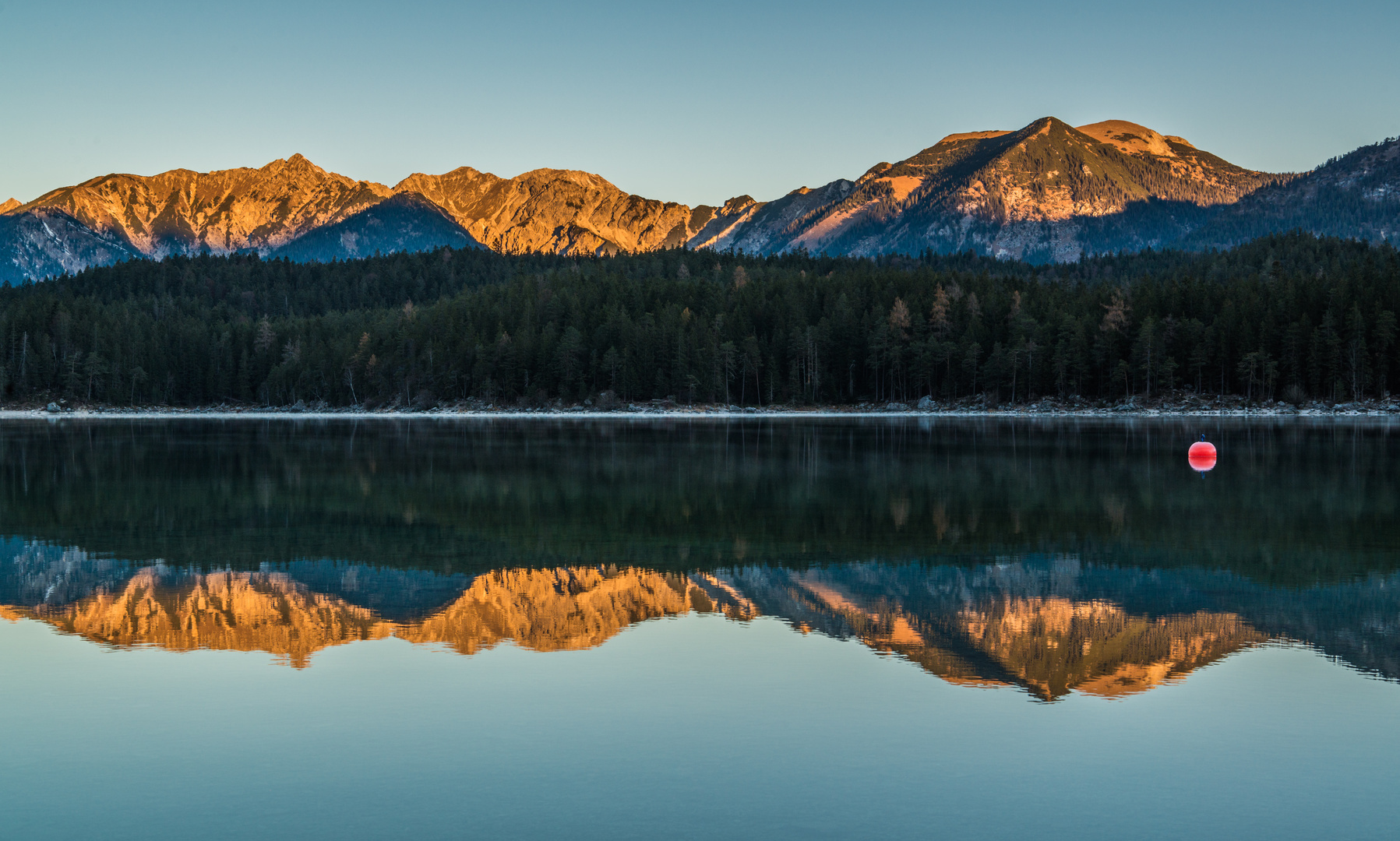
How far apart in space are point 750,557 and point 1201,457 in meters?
30.5

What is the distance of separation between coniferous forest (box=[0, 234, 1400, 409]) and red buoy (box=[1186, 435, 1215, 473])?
80457 mm

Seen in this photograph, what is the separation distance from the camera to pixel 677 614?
16.2 m

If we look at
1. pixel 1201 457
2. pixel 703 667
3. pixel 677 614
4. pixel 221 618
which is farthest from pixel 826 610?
pixel 1201 457

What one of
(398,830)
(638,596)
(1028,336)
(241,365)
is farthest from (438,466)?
(241,365)

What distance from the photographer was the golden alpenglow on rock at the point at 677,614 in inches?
524

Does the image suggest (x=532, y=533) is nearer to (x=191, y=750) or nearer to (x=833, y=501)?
(x=833, y=501)

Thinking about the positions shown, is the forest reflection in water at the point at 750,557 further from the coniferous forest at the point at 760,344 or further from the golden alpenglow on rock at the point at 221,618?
the coniferous forest at the point at 760,344

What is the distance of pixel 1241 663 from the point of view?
13.2 meters

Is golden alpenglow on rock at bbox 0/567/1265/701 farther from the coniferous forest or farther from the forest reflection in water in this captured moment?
the coniferous forest

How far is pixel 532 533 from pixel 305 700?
12784 mm

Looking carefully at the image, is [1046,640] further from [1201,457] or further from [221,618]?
[1201,457]

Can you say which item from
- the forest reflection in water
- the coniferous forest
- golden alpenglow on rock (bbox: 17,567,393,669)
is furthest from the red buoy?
the coniferous forest

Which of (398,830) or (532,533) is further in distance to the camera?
(532,533)

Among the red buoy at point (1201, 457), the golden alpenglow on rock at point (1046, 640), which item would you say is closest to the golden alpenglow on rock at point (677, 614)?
the golden alpenglow on rock at point (1046, 640)
